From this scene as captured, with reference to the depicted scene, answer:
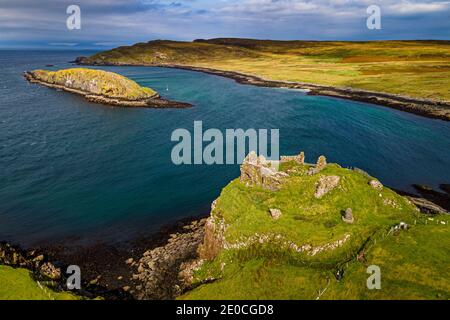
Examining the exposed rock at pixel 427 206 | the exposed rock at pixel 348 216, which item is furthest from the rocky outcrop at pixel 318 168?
the exposed rock at pixel 427 206

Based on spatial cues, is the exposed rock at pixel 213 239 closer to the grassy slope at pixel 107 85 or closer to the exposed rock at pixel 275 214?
the exposed rock at pixel 275 214

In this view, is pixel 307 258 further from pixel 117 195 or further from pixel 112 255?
pixel 117 195

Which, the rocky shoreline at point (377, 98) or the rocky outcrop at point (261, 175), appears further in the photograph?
the rocky shoreline at point (377, 98)

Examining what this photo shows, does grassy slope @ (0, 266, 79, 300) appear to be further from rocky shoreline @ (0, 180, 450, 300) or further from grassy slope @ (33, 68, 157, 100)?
grassy slope @ (33, 68, 157, 100)

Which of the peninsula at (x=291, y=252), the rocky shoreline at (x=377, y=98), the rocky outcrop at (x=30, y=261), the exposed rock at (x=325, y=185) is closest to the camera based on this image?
the peninsula at (x=291, y=252)

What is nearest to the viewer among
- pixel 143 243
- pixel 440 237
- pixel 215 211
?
pixel 440 237

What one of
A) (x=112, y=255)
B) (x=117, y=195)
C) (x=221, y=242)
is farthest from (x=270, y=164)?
(x=117, y=195)

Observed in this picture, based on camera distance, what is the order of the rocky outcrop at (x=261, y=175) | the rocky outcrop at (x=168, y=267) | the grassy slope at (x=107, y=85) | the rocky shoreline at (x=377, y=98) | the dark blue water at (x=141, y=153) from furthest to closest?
the grassy slope at (x=107, y=85), the rocky shoreline at (x=377, y=98), the dark blue water at (x=141, y=153), the rocky outcrop at (x=261, y=175), the rocky outcrop at (x=168, y=267)

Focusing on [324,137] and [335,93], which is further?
[335,93]
